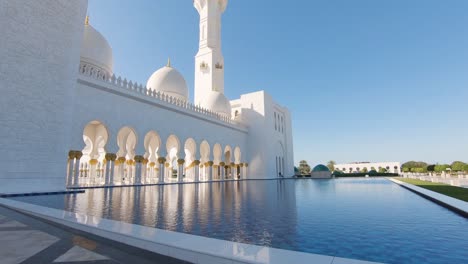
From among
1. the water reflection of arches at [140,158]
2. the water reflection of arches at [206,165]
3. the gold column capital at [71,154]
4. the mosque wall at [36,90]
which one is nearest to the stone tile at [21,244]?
the mosque wall at [36,90]

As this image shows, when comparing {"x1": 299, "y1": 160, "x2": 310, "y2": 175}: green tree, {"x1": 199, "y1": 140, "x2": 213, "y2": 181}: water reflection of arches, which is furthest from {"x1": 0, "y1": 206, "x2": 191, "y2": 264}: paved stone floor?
{"x1": 299, "y1": 160, "x2": 310, "y2": 175}: green tree

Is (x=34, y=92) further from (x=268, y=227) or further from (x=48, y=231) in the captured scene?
(x=268, y=227)

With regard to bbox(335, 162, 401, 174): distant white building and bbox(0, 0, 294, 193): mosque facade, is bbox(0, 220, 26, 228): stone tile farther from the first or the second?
bbox(335, 162, 401, 174): distant white building

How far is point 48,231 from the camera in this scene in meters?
3.50

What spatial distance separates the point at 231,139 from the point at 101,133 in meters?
11.6

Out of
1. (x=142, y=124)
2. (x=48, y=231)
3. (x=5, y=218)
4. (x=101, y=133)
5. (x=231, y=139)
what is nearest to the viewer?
(x=48, y=231)

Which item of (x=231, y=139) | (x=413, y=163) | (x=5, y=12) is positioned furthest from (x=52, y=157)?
(x=413, y=163)

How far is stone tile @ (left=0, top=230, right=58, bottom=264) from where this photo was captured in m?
2.44

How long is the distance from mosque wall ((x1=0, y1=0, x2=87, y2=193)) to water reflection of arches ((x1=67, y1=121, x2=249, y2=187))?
189 centimetres

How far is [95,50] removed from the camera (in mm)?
17297

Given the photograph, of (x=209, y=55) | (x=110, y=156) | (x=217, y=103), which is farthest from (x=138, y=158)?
(x=209, y=55)

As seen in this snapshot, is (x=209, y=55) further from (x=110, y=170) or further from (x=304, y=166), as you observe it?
(x=304, y=166)

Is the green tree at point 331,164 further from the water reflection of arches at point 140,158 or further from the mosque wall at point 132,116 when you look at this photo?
the mosque wall at point 132,116

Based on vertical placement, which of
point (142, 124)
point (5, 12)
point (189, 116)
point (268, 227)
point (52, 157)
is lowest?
point (268, 227)
